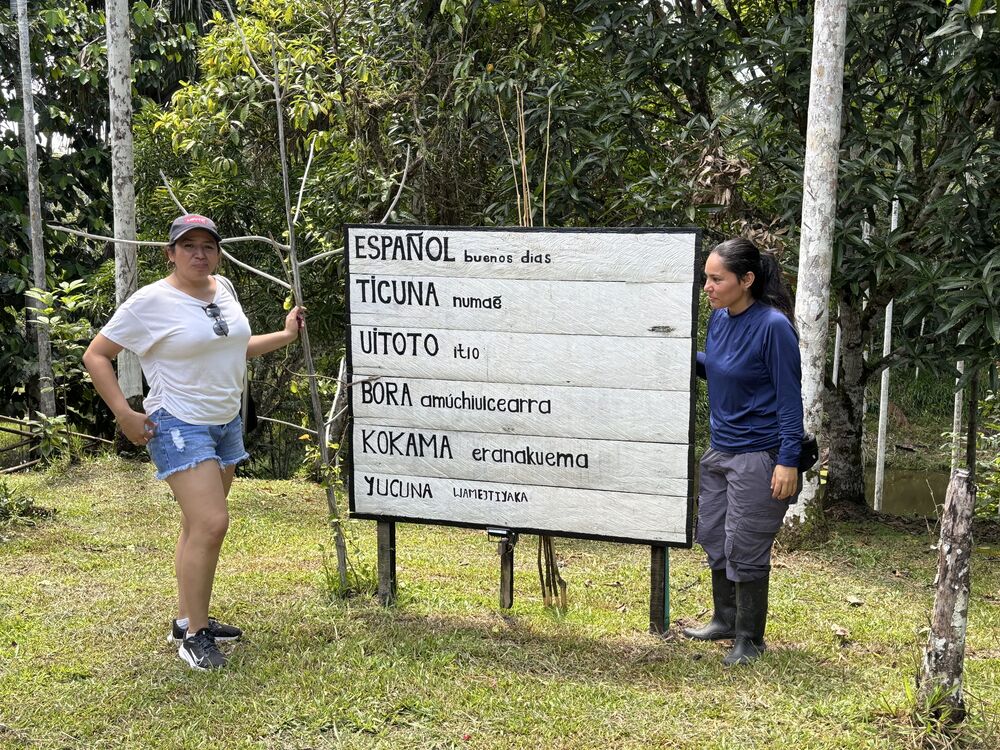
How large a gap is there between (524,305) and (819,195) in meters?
2.87

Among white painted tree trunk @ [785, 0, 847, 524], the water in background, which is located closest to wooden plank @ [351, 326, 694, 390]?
white painted tree trunk @ [785, 0, 847, 524]

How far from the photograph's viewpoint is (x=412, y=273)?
4.52m

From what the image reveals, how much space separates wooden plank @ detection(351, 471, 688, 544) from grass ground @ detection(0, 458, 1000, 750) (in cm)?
47

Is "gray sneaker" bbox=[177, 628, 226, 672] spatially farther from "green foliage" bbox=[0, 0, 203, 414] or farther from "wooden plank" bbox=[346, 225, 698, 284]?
"green foliage" bbox=[0, 0, 203, 414]

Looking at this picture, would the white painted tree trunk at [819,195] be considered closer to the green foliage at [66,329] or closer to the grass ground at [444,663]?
the grass ground at [444,663]

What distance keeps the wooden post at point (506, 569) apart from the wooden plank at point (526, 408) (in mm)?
524

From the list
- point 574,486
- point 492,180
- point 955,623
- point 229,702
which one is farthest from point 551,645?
point 492,180

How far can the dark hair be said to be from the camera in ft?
13.0

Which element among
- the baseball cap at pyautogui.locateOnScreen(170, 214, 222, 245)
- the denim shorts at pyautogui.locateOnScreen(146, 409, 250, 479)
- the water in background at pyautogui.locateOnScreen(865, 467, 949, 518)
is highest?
the baseball cap at pyautogui.locateOnScreen(170, 214, 222, 245)

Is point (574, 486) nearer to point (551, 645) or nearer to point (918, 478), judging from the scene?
point (551, 645)

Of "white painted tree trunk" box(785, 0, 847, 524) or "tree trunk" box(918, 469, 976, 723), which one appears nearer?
"tree trunk" box(918, 469, 976, 723)

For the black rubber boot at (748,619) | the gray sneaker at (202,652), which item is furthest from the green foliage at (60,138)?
the black rubber boot at (748,619)

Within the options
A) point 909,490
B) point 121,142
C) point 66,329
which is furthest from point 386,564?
point 909,490

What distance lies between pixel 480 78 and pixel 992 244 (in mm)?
3528
